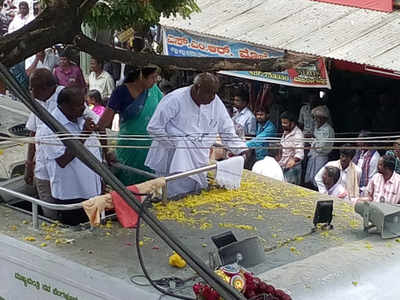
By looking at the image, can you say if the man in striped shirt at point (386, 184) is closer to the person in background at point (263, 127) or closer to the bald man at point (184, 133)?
the person in background at point (263, 127)

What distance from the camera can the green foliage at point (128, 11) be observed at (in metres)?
5.21

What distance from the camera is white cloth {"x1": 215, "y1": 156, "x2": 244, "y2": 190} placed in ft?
18.0

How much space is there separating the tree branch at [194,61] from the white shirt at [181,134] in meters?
0.90

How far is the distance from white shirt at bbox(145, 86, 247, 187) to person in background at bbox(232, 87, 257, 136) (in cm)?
374

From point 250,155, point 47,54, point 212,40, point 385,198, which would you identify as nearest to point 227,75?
point 212,40

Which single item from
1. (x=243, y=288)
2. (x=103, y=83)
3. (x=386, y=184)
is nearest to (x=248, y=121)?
(x=386, y=184)

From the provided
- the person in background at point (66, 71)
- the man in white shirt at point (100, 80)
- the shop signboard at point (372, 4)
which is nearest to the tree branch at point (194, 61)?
the shop signboard at point (372, 4)

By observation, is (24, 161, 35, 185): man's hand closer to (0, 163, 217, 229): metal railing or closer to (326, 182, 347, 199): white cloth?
(0, 163, 217, 229): metal railing

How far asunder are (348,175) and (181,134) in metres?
2.88

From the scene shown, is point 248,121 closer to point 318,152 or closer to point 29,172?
point 318,152

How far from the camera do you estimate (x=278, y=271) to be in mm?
4238

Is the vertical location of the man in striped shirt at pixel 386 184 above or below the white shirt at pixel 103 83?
below

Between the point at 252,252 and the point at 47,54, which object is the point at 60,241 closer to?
the point at 252,252

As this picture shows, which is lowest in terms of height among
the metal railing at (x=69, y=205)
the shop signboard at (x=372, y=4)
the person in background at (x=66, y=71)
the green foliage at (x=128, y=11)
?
the metal railing at (x=69, y=205)
